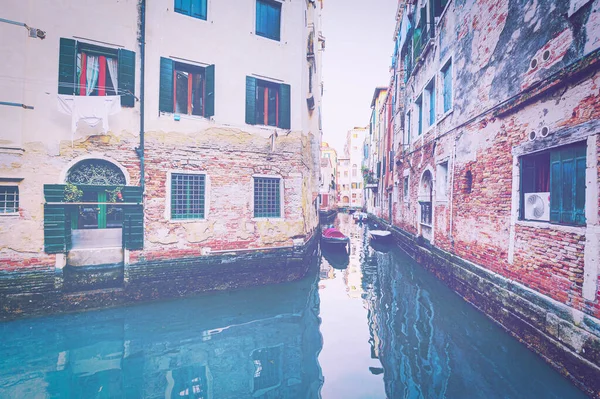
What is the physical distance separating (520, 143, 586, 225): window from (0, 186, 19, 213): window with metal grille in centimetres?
1006

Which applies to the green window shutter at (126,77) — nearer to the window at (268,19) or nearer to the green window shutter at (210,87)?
the green window shutter at (210,87)

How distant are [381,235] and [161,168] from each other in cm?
1073

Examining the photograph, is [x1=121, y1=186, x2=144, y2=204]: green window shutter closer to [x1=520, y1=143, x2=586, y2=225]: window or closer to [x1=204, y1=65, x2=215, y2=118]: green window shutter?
[x1=204, y1=65, x2=215, y2=118]: green window shutter

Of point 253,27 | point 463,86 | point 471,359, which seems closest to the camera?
point 471,359

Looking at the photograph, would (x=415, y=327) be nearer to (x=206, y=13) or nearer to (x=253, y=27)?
(x=253, y=27)

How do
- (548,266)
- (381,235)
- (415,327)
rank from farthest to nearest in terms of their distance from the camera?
(381,235), (415,327), (548,266)

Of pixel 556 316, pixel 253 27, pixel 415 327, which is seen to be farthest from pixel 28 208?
pixel 556 316

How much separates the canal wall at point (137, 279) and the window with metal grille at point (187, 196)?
114 cm

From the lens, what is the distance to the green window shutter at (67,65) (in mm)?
5949

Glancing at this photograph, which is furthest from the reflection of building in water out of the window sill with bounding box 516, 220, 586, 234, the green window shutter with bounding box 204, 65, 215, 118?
the green window shutter with bounding box 204, 65, 215, 118

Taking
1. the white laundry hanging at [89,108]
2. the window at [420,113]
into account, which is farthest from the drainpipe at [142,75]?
the window at [420,113]

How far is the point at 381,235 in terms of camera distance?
13.8 m

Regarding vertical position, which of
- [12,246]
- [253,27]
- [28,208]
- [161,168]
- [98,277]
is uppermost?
[253,27]

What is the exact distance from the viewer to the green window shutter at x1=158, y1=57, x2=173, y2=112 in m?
6.77
